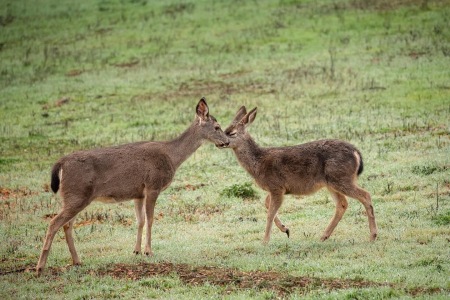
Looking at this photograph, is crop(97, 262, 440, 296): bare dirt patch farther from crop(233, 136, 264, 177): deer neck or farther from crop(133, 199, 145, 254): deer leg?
Answer: crop(233, 136, 264, 177): deer neck

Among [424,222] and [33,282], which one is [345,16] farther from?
[33,282]

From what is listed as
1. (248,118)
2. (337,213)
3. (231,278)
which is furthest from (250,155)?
(231,278)

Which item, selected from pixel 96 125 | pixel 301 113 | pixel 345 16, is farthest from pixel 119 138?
pixel 345 16

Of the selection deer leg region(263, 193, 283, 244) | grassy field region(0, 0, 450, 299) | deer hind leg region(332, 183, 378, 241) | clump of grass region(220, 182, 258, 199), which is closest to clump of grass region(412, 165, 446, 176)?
grassy field region(0, 0, 450, 299)

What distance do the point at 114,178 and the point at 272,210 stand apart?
2699 millimetres

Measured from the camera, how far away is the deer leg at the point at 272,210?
43.2ft

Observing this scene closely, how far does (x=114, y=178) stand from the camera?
1268 cm

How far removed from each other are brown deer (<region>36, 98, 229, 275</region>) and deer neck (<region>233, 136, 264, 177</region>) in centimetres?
103

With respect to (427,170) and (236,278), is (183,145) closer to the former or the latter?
(236,278)

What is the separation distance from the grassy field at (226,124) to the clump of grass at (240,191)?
0.04 m

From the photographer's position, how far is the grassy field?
1125 cm

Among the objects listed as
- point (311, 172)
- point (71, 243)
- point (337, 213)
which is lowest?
point (337, 213)

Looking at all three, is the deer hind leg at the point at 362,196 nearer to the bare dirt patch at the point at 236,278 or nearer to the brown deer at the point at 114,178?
the bare dirt patch at the point at 236,278

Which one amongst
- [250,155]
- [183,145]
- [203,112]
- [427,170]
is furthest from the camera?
[427,170]
